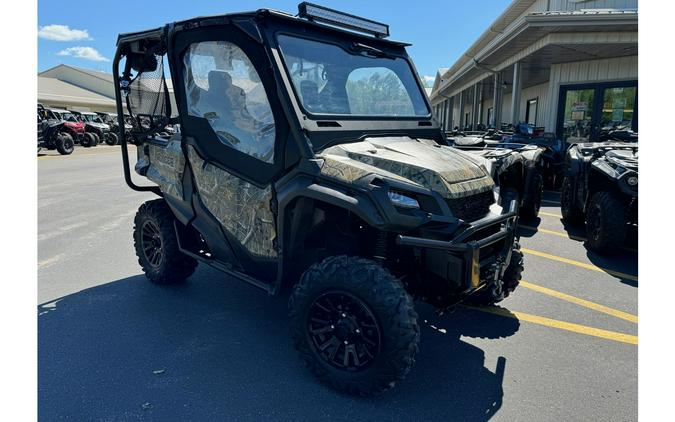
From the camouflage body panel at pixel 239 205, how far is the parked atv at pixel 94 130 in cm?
2494

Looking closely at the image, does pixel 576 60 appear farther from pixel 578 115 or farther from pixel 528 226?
pixel 528 226

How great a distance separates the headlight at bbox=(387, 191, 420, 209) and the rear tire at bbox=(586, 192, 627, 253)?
392cm

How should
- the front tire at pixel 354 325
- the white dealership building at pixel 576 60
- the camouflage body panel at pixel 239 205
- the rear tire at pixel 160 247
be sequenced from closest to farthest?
the front tire at pixel 354 325
the camouflage body panel at pixel 239 205
the rear tire at pixel 160 247
the white dealership building at pixel 576 60

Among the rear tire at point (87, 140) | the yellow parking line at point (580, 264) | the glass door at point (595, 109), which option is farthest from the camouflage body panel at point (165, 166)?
the rear tire at point (87, 140)

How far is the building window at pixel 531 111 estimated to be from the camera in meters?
20.2

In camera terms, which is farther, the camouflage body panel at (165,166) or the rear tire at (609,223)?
the rear tire at (609,223)

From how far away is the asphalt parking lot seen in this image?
8.73 feet

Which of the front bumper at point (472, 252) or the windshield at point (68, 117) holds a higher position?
the windshield at point (68, 117)

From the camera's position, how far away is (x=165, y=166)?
4.12 metres

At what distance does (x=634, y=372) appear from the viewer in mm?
3055

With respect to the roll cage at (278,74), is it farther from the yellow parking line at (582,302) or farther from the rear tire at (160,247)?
the yellow parking line at (582,302)

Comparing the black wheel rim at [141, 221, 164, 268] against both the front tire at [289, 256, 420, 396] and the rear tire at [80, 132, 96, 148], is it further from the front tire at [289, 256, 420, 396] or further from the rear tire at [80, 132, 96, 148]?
the rear tire at [80, 132, 96, 148]

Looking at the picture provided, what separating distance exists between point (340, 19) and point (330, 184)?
1468mm

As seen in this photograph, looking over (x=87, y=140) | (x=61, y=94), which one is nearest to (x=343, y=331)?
(x=87, y=140)
